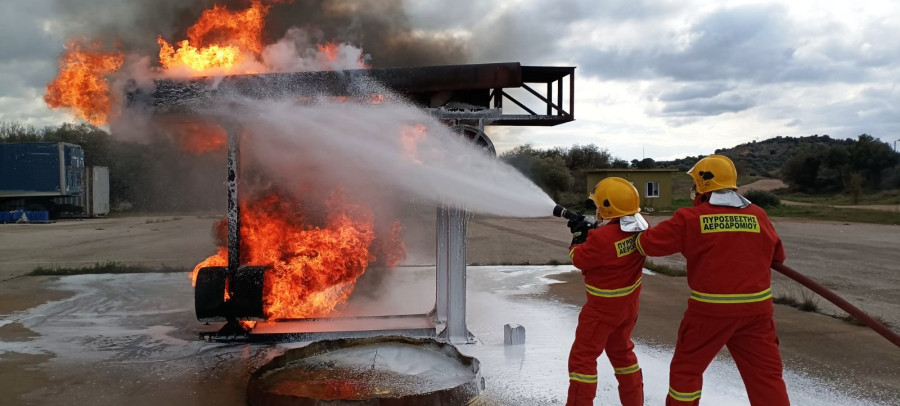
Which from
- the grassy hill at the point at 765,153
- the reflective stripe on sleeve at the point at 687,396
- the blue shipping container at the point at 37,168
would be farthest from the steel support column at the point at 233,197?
the grassy hill at the point at 765,153

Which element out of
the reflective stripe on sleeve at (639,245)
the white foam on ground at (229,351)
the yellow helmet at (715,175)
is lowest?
the white foam on ground at (229,351)

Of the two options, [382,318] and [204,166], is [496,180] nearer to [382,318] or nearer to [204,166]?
[382,318]

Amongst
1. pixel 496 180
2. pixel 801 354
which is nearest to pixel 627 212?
pixel 496 180

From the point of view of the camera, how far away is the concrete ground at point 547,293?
216 inches

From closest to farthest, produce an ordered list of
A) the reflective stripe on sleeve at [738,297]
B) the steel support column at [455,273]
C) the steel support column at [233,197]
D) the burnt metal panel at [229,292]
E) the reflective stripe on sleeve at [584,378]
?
1. the reflective stripe on sleeve at [738,297]
2. the reflective stripe on sleeve at [584,378]
3. the burnt metal panel at [229,292]
4. the steel support column at [233,197]
5. the steel support column at [455,273]

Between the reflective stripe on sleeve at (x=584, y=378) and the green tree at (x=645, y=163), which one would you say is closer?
the reflective stripe on sleeve at (x=584, y=378)

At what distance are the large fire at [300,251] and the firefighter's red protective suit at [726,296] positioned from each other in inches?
172

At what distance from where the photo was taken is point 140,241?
2017cm

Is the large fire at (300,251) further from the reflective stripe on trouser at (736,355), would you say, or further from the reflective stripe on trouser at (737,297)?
the reflective stripe on trouser at (737,297)

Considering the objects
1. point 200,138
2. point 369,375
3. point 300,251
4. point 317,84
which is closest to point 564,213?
point 369,375

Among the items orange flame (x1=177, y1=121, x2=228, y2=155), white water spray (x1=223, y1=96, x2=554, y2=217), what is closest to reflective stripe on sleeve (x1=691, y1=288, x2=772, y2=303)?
white water spray (x1=223, y1=96, x2=554, y2=217)

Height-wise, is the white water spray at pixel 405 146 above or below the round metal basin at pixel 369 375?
above

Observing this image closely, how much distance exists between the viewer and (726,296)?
3.84 m

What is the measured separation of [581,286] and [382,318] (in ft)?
15.5
